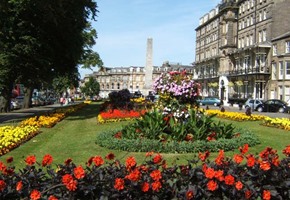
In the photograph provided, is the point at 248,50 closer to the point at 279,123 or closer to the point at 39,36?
the point at 39,36

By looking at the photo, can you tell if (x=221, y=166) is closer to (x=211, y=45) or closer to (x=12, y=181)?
(x=12, y=181)

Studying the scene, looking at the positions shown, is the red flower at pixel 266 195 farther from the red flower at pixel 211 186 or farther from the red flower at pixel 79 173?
the red flower at pixel 79 173

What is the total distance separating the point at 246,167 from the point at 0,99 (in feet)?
109

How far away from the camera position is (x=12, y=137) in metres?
13.6

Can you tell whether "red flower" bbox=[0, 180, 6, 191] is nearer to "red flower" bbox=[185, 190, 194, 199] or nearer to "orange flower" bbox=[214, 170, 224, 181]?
"red flower" bbox=[185, 190, 194, 199]

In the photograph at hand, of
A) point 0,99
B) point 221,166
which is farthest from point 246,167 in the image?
point 0,99

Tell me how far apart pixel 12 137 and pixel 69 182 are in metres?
9.67

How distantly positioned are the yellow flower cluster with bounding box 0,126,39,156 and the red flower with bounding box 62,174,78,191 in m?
8.08

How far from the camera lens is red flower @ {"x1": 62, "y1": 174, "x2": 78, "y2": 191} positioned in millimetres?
4625

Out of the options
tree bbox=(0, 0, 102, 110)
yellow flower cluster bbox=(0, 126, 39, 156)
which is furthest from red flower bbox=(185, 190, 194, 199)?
tree bbox=(0, 0, 102, 110)

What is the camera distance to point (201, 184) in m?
5.08

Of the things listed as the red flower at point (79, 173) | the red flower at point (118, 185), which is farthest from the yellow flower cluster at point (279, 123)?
the red flower at point (79, 173)

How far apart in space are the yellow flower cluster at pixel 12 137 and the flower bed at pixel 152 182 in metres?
7.66

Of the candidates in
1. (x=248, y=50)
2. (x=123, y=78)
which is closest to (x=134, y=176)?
(x=248, y=50)
